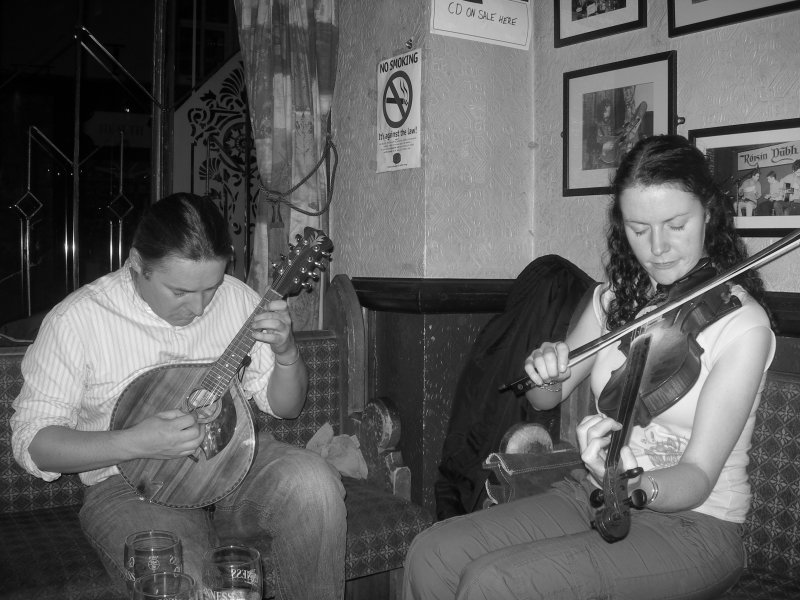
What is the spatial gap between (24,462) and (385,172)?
139cm

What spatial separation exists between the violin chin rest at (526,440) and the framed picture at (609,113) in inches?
32.5

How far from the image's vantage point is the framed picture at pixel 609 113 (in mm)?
2146

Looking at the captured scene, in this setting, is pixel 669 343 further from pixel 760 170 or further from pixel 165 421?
pixel 165 421

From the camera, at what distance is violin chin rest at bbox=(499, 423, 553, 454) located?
1.86 metres

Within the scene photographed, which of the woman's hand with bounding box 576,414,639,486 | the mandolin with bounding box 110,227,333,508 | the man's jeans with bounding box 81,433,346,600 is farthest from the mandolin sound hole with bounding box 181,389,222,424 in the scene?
the woman's hand with bounding box 576,414,639,486

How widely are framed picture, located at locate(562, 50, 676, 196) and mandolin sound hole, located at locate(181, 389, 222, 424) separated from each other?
4.37ft

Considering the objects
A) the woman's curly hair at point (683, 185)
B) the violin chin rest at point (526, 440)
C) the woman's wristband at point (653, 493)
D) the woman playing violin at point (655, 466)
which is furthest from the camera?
the violin chin rest at point (526, 440)

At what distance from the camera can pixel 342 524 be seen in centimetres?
169

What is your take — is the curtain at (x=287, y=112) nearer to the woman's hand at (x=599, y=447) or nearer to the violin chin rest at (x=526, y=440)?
the violin chin rest at (x=526, y=440)

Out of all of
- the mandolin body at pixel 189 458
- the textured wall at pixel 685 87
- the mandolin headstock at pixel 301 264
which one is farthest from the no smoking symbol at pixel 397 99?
the mandolin body at pixel 189 458

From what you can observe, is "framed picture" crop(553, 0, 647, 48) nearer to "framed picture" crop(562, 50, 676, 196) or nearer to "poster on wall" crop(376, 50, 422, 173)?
"framed picture" crop(562, 50, 676, 196)

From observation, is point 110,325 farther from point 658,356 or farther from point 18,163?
point 18,163

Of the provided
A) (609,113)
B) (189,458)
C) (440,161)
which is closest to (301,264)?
(189,458)

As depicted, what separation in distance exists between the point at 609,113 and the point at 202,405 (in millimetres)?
1483
